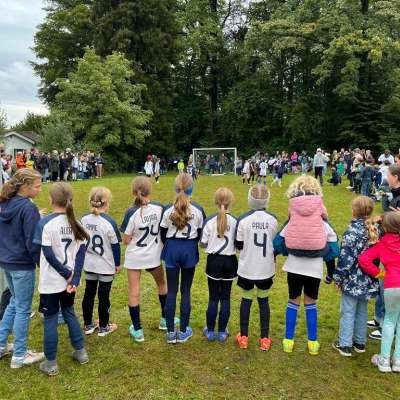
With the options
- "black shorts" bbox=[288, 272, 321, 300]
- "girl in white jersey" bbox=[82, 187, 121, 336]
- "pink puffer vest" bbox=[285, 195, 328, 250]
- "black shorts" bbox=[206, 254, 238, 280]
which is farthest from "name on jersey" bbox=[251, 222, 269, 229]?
"girl in white jersey" bbox=[82, 187, 121, 336]

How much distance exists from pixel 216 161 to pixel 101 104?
30.4 ft

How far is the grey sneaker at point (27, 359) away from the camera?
426 centimetres

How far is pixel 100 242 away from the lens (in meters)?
4.67

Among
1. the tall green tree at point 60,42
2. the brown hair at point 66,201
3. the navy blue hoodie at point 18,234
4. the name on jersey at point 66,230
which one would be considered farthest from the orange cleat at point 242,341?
the tall green tree at point 60,42

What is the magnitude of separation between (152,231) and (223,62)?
136 ft

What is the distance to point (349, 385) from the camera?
13.3 ft

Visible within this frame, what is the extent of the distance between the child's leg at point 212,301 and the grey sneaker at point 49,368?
5.36 ft

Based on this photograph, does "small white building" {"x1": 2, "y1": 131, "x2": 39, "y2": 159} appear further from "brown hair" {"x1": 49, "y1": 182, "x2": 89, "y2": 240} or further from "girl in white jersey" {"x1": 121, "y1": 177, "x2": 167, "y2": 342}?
"brown hair" {"x1": 49, "y1": 182, "x2": 89, "y2": 240}

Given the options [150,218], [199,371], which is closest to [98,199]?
[150,218]

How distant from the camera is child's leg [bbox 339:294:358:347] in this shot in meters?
4.54

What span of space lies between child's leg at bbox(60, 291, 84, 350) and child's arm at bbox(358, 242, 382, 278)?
9.17 feet

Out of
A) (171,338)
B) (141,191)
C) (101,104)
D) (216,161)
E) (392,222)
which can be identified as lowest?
(171,338)

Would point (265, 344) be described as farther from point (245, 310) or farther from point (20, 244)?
point (20, 244)

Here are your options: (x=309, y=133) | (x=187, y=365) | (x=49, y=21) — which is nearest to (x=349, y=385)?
(x=187, y=365)
